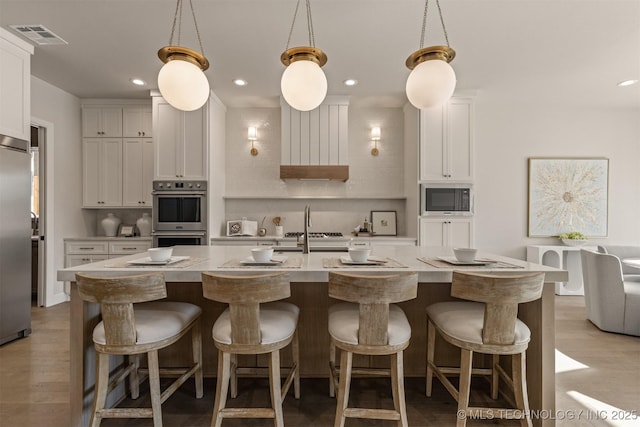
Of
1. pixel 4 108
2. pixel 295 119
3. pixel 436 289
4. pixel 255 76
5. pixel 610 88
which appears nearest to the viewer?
pixel 436 289

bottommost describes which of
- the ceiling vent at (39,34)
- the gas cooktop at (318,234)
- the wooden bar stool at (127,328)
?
the wooden bar stool at (127,328)

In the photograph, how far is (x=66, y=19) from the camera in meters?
2.65

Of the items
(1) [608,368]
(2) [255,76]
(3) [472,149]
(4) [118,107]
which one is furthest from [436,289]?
(4) [118,107]

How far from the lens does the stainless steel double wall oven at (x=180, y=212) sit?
4.02 m

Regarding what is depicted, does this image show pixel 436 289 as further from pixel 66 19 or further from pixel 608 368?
pixel 66 19

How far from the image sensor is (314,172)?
4270 mm

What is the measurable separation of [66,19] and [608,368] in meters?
5.07

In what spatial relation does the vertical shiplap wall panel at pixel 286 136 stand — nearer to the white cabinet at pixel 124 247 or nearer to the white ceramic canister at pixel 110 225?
the white cabinet at pixel 124 247

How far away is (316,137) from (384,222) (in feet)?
5.08

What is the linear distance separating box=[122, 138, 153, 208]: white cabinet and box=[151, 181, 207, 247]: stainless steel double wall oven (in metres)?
0.55

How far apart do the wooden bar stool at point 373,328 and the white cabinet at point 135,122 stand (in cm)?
412

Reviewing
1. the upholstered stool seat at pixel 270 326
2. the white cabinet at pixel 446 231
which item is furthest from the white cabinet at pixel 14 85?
the white cabinet at pixel 446 231

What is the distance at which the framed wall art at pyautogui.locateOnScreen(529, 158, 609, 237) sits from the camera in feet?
15.7

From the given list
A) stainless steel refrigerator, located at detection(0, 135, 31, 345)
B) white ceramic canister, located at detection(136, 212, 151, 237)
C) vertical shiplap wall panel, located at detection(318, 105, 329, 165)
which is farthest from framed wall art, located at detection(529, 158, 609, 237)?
stainless steel refrigerator, located at detection(0, 135, 31, 345)
